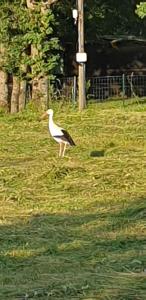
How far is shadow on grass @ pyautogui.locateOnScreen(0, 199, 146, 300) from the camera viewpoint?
6.33m

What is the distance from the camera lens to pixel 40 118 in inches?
888

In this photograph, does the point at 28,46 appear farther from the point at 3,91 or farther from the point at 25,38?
the point at 3,91

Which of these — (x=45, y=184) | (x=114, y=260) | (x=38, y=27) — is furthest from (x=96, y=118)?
(x=114, y=260)

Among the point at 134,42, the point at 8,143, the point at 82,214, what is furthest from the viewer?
the point at 134,42

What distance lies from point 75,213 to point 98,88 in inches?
778

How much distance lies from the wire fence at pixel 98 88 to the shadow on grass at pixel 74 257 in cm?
1660

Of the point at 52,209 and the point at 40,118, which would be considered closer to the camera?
the point at 52,209

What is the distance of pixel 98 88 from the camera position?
3038cm

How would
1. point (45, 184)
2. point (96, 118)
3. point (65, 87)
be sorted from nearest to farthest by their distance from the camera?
point (45, 184)
point (96, 118)
point (65, 87)

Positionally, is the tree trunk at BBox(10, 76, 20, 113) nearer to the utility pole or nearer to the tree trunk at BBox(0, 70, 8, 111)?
the tree trunk at BBox(0, 70, 8, 111)

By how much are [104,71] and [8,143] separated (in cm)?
2017

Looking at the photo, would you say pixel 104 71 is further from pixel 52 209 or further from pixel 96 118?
pixel 52 209

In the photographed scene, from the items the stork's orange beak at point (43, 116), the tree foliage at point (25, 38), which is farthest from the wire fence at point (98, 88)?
the stork's orange beak at point (43, 116)

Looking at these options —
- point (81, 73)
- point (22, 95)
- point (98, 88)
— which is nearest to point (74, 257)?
point (81, 73)
